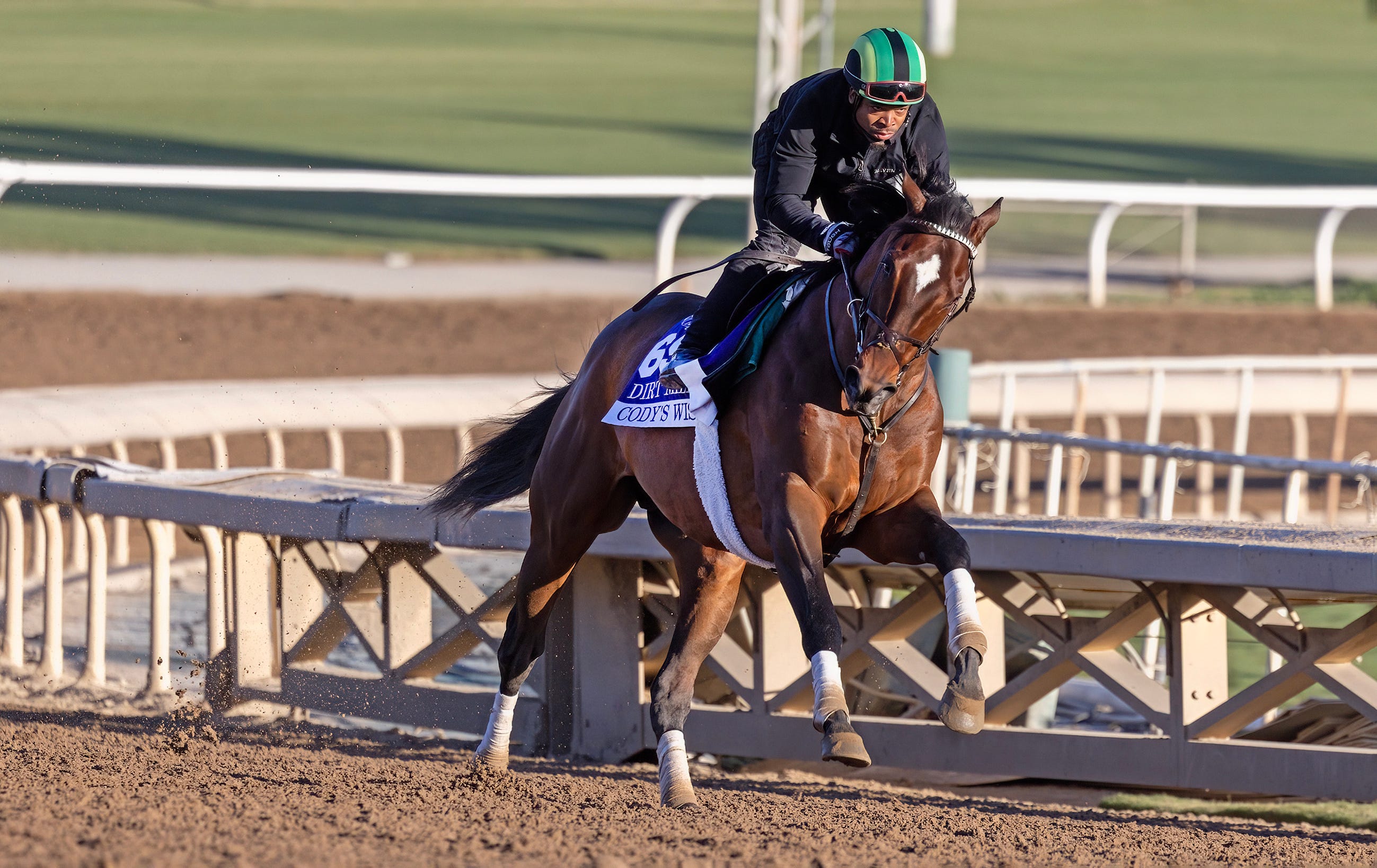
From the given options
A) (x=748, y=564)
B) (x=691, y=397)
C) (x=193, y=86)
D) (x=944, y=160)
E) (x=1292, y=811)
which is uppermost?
(x=193, y=86)

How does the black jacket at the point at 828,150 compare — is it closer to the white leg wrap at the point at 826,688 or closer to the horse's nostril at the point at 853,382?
the horse's nostril at the point at 853,382

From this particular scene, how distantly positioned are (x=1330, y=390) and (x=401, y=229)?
50.7 feet

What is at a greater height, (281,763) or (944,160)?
(944,160)

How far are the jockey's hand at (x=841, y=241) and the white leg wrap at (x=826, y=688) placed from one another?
100 centimetres

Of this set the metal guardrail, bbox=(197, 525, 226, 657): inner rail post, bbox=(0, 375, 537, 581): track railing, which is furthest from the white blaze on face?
bbox=(0, 375, 537, 581): track railing

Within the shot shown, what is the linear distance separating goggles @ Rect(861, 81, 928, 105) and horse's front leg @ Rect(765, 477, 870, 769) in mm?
980

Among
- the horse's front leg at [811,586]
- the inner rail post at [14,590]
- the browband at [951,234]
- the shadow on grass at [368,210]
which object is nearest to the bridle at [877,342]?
the browband at [951,234]

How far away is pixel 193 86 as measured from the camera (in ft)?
139

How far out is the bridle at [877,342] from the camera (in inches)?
155

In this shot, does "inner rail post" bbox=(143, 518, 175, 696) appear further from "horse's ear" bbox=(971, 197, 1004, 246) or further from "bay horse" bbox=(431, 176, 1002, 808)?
"horse's ear" bbox=(971, 197, 1004, 246)

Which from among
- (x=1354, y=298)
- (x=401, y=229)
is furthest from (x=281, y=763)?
(x=401, y=229)

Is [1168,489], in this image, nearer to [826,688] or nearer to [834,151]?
[834,151]

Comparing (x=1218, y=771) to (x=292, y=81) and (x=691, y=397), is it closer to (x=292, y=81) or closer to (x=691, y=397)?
(x=691, y=397)

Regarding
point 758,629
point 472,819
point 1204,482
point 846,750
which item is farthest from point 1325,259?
point 472,819
